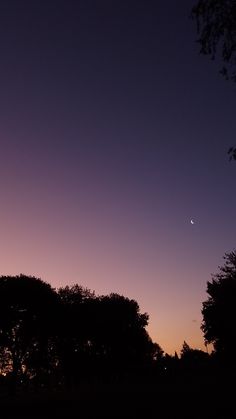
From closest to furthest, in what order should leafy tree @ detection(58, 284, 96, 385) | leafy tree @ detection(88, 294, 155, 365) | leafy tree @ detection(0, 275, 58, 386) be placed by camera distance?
leafy tree @ detection(0, 275, 58, 386), leafy tree @ detection(58, 284, 96, 385), leafy tree @ detection(88, 294, 155, 365)

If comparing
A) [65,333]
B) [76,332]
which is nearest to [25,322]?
[65,333]

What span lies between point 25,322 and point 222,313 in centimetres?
3259

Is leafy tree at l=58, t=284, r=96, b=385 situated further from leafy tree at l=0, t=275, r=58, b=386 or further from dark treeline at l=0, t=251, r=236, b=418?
leafy tree at l=0, t=275, r=58, b=386

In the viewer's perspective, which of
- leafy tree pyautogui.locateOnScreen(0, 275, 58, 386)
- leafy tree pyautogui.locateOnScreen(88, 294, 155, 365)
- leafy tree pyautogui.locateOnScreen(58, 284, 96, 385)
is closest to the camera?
leafy tree pyautogui.locateOnScreen(0, 275, 58, 386)

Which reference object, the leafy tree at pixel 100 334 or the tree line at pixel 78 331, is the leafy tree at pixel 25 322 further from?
the leafy tree at pixel 100 334

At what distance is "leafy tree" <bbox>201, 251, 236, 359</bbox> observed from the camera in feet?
242

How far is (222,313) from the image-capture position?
255ft

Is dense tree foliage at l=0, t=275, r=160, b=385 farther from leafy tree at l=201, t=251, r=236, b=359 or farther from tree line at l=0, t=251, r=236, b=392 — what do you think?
leafy tree at l=201, t=251, r=236, b=359

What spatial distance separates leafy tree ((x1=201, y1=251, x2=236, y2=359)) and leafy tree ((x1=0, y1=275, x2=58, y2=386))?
90.3ft

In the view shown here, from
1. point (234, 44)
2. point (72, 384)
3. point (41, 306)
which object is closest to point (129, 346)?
point (72, 384)

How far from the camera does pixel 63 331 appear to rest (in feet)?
261

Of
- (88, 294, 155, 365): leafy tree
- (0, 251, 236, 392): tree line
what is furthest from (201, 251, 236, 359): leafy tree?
(88, 294, 155, 365): leafy tree

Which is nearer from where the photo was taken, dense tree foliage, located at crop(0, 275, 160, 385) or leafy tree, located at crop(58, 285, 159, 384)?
dense tree foliage, located at crop(0, 275, 160, 385)

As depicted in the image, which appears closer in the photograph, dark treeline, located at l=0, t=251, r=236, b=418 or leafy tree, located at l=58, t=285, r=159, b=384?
dark treeline, located at l=0, t=251, r=236, b=418
